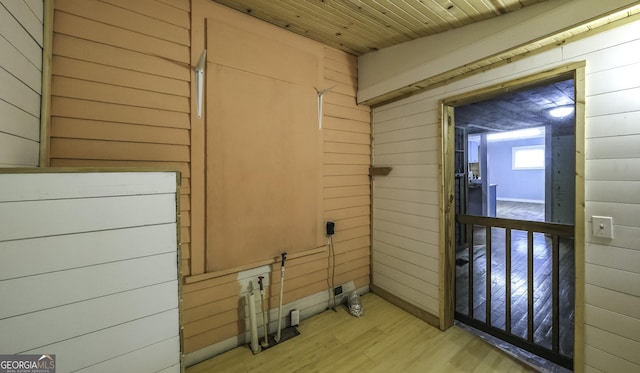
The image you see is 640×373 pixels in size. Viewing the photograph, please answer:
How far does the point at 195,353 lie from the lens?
1790 millimetres

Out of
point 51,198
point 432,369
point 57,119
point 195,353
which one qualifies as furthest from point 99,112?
point 432,369

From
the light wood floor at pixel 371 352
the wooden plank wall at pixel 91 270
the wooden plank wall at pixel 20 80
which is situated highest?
the wooden plank wall at pixel 20 80

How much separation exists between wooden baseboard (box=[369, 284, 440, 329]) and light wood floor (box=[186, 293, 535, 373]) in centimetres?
6

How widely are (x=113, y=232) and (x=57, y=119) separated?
0.95 m

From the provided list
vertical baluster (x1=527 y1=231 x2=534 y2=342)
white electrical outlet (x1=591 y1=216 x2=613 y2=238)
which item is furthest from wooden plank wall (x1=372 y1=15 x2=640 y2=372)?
vertical baluster (x1=527 y1=231 x2=534 y2=342)

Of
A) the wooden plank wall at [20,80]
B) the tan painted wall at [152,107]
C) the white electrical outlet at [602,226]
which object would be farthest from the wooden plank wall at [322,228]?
the white electrical outlet at [602,226]

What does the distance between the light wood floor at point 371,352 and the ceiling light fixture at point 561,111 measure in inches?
176

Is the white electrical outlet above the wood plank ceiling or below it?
below

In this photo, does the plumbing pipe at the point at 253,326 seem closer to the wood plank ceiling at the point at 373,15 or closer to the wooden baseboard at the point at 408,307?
the wooden baseboard at the point at 408,307

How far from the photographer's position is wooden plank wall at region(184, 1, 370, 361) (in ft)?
5.94

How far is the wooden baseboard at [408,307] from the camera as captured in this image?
2279mm

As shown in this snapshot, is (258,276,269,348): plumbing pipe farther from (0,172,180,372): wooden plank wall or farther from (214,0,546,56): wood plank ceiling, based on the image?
(214,0,546,56): wood plank ceiling

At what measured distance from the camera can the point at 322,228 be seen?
97.3 inches

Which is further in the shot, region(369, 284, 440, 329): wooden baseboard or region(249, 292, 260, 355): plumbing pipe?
region(369, 284, 440, 329): wooden baseboard
